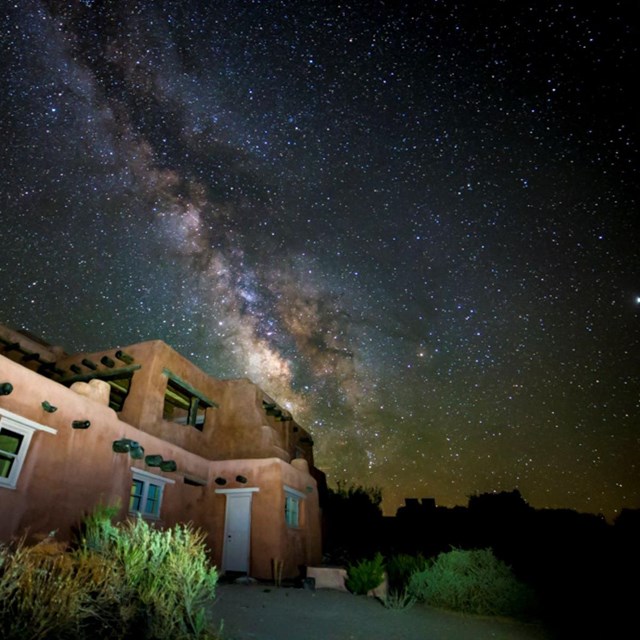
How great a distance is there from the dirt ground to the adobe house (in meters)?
3.39

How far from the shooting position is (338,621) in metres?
7.52

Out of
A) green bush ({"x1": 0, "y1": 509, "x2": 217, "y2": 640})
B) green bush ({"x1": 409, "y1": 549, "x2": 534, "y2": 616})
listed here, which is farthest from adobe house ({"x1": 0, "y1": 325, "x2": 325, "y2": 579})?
green bush ({"x1": 409, "y1": 549, "x2": 534, "y2": 616})

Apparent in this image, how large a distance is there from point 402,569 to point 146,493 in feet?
25.6

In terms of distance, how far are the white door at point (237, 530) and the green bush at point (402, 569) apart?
14.8ft

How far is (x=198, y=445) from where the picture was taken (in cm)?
1576

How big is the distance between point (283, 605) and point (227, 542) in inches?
212

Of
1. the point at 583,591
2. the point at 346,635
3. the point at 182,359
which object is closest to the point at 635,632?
the point at 583,591

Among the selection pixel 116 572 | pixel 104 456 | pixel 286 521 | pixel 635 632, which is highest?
pixel 104 456

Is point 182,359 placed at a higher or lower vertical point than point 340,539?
higher

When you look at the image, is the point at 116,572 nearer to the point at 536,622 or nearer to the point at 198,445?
the point at 536,622

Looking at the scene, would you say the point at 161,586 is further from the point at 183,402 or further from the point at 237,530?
the point at 183,402

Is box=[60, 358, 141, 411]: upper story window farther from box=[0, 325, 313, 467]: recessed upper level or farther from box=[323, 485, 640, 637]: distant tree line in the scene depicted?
box=[323, 485, 640, 637]: distant tree line

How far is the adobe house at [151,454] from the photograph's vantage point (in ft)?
28.1

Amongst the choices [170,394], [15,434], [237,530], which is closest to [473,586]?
[237,530]
